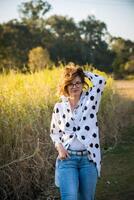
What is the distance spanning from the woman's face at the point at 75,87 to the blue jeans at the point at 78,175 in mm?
526

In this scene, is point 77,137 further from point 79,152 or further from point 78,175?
point 78,175

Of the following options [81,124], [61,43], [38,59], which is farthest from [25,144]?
[61,43]

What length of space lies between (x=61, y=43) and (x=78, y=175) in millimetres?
36329

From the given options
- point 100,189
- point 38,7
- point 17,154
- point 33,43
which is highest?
point 38,7

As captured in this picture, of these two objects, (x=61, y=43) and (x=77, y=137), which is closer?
(x=77, y=137)

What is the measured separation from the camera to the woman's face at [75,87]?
3523mm

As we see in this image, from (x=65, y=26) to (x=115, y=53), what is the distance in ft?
19.7

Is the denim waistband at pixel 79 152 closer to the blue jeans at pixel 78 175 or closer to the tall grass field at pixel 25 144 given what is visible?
the blue jeans at pixel 78 175

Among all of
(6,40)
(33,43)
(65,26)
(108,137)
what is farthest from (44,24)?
(108,137)

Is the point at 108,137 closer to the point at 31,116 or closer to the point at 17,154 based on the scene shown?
the point at 31,116

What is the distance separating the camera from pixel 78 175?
338 centimetres

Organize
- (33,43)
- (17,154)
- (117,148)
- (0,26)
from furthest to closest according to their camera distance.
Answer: (33,43) < (0,26) < (117,148) < (17,154)

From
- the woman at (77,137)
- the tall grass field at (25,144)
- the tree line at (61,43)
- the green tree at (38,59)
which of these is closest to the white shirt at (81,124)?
the woman at (77,137)

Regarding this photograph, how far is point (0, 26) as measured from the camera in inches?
1420
